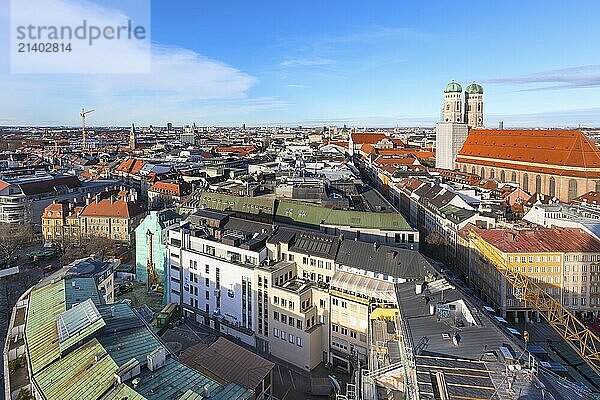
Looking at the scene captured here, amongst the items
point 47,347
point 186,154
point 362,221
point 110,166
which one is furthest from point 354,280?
point 186,154

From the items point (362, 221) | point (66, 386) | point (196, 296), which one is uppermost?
point (362, 221)

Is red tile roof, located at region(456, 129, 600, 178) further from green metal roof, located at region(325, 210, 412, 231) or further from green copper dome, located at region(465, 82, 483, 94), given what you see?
green metal roof, located at region(325, 210, 412, 231)

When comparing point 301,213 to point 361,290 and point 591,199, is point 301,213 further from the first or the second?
point 591,199

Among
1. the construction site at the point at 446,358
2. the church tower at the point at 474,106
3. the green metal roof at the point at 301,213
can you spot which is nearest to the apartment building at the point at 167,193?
the green metal roof at the point at 301,213

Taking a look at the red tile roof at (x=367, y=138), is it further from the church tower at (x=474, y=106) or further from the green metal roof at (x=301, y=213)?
the green metal roof at (x=301, y=213)

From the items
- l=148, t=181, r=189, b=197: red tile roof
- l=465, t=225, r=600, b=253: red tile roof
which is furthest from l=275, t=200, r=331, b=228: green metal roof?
l=148, t=181, r=189, b=197: red tile roof

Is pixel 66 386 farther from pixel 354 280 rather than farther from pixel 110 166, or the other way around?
pixel 110 166
